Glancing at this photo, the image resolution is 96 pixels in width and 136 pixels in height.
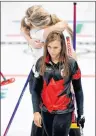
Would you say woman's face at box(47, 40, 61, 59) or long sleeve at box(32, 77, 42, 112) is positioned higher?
woman's face at box(47, 40, 61, 59)

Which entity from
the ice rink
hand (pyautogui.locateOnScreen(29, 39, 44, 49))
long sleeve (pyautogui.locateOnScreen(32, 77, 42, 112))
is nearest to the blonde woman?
hand (pyautogui.locateOnScreen(29, 39, 44, 49))

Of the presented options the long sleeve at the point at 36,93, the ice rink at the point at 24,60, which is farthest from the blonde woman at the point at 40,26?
the ice rink at the point at 24,60

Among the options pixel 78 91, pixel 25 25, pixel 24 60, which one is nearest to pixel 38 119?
pixel 78 91

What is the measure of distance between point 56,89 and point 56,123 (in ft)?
0.45

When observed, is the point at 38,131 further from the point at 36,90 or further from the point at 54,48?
the point at 54,48

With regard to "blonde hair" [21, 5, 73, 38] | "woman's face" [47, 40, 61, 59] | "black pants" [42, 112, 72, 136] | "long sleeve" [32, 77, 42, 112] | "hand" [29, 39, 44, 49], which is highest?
"blonde hair" [21, 5, 73, 38]

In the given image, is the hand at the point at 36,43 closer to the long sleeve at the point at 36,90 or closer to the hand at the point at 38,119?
the long sleeve at the point at 36,90

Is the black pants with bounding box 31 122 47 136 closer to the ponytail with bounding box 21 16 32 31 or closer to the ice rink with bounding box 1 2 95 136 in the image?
the ponytail with bounding box 21 16 32 31

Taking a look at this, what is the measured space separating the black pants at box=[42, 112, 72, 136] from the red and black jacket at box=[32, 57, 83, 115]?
2 cm

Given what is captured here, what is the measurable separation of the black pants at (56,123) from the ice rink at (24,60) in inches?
32.6

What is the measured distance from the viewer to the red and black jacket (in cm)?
168

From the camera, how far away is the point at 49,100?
1701 mm

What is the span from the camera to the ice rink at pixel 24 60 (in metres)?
2.83

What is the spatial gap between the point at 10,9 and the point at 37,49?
12.2 ft
